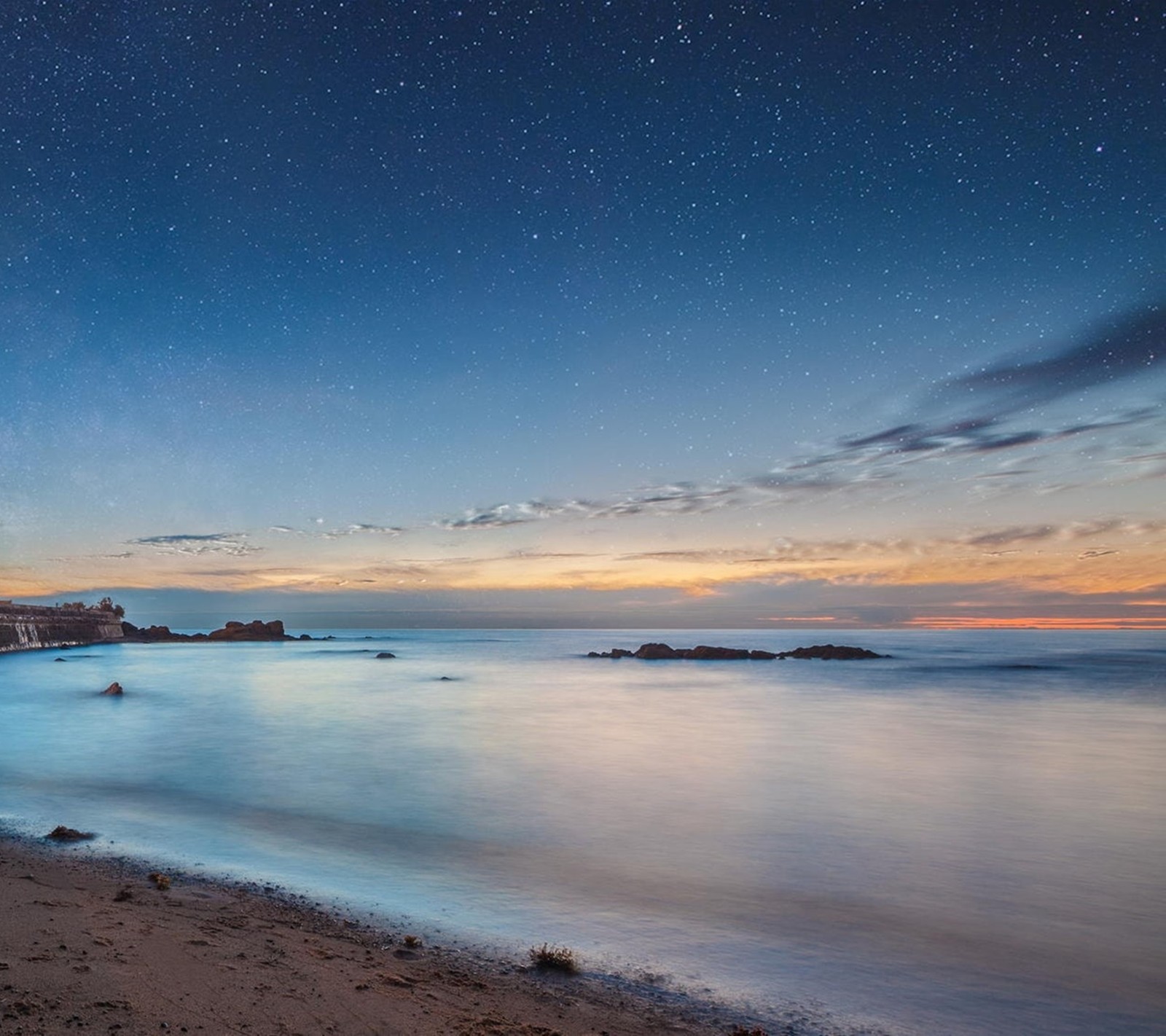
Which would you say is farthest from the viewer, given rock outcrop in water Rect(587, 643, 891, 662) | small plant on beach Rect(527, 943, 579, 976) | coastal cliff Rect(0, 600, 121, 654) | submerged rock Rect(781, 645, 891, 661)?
coastal cliff Rect(0, 600, 121, 654)

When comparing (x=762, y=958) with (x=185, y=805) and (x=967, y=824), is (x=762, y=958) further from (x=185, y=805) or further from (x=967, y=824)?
(x=185, y=805)

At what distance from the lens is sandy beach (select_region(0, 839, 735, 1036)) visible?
4766 millimetres

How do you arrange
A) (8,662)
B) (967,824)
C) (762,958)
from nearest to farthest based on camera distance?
(762,958), (967,824), (8,662)

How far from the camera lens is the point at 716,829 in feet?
41.8

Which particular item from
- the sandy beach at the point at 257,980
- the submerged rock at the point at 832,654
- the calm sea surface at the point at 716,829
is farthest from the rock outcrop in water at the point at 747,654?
the sandy beach at the point at 257,980

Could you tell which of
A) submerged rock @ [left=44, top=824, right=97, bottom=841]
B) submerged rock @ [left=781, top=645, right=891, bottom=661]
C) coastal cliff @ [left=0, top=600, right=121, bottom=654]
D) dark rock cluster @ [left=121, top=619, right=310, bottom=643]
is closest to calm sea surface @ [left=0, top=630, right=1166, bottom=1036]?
submerged rock @ [left=44, top=824, right=97, bottom=841]

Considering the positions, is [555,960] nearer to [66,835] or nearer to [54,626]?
[66,835]

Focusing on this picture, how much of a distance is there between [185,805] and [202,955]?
30.7 feet

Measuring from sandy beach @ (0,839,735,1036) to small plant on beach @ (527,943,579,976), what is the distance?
15 cm

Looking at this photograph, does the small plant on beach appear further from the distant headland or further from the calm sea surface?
the distant headland

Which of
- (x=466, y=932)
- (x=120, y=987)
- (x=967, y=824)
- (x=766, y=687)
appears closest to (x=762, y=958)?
(x=466, y=932)

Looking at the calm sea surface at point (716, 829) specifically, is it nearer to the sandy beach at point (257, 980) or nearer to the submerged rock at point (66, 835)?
the submerged rock at point (66, 835)

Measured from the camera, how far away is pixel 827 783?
55.4ft

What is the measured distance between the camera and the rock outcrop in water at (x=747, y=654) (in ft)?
207
